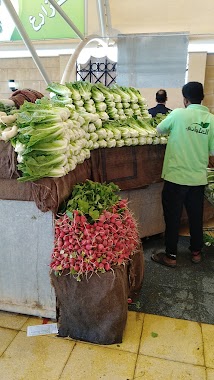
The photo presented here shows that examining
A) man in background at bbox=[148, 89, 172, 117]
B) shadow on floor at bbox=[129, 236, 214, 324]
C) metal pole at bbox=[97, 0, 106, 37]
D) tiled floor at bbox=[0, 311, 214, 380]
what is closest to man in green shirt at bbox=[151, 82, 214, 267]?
shadow on floor at bbox=[129, 236, 214, 324]

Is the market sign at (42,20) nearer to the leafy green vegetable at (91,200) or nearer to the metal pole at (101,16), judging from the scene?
the metal pole at (101,16)

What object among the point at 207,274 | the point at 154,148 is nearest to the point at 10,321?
the point at 207,274

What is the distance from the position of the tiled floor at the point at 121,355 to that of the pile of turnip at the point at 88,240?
21.8 inches

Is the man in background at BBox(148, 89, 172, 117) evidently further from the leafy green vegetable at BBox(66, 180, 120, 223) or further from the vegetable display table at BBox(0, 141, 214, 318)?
the leafy green vegetable at BBox(66, 180, 120, 223)

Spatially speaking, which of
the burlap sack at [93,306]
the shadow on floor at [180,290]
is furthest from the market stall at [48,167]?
the shadow on floor at [180,290]

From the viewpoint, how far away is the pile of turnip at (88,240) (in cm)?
206

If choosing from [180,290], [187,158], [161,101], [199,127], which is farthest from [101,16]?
[180,290]

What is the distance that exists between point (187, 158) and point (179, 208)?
541 mm

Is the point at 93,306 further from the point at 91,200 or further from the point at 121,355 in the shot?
the point at 91,200

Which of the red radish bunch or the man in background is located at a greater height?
the man in background

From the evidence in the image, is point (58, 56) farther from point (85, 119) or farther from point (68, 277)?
point (68, 277)

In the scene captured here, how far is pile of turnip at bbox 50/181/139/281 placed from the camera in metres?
2.06

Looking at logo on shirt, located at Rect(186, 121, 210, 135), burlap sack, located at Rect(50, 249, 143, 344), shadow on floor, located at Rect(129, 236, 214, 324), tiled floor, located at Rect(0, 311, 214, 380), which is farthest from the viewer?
logo on shirt, located at Rect(186, 121, 210, 135)

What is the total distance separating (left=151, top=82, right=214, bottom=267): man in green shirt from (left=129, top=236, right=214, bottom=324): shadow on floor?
190mm
